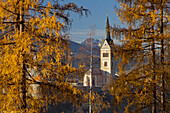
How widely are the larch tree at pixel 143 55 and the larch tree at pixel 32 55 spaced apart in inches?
103

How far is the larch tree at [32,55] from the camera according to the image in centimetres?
624

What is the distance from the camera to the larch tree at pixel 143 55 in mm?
8711

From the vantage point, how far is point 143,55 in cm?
897

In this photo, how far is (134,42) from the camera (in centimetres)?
894

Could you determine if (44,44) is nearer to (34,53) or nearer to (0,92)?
(34,53)

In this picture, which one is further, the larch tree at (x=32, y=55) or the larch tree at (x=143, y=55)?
the larch tree at (x=143, y=55)

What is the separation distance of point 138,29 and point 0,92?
5117mm

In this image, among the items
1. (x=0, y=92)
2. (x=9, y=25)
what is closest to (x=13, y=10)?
(x=9, y=25)

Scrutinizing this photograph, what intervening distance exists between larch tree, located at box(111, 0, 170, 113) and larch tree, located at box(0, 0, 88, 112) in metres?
2.63

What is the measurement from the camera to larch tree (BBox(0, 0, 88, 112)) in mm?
6238

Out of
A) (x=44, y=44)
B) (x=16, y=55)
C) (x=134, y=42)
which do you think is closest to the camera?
(x=16, y=55)

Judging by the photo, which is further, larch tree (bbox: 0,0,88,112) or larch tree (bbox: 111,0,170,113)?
larch tree (bbox: 111,0,170,113)

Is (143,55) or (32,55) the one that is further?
(143,55)

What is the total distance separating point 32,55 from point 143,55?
409cm
